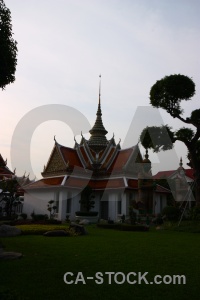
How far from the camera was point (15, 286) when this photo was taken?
5008mm

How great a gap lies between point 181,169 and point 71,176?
1858 centimetres

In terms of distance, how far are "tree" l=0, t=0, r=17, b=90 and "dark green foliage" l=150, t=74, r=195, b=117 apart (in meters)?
11.2

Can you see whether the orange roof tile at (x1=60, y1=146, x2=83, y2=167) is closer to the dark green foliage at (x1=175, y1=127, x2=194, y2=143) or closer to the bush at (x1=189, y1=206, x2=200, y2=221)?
the dark green foliage at (x1=175, y1=127, x2=194, y2=143)

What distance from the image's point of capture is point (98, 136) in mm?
33750

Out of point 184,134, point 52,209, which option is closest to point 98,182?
point 52,209

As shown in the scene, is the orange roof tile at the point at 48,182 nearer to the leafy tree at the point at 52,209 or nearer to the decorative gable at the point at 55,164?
the decorative gable at the point at 55,164

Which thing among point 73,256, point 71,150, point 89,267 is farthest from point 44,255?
point 71,150

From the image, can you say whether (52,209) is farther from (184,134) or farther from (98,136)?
(184,134)

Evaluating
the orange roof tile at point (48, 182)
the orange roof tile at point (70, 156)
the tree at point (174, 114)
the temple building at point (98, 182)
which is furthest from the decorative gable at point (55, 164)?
the tree at point (174, 114)

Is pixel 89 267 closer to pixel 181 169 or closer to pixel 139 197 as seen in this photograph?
pixel 139 197

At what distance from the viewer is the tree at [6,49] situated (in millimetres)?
9309

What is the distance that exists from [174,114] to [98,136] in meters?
15.4

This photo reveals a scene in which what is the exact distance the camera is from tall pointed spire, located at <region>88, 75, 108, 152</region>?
32.6 metres

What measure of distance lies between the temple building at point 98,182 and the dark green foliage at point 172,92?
679cm
